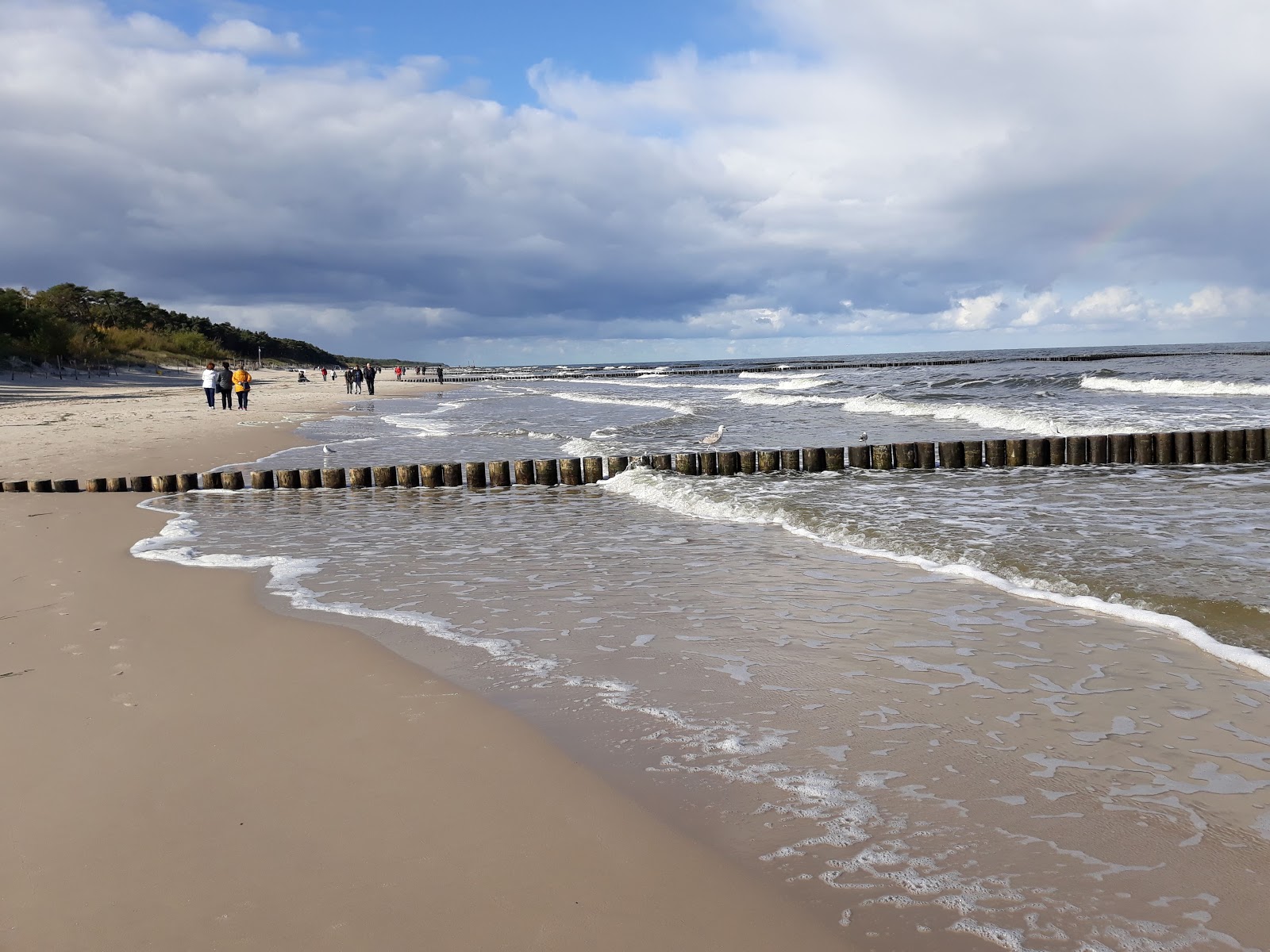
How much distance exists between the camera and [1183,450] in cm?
1533

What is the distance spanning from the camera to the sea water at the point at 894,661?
3088 millimetres

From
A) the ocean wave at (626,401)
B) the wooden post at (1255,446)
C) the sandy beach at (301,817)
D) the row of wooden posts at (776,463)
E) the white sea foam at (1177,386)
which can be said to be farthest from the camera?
the ocean wave at (626,401)

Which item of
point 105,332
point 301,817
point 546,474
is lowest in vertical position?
point 301,817

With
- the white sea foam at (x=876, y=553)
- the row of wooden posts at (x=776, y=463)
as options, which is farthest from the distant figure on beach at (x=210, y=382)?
the white sea foam at (x=876, y=553)

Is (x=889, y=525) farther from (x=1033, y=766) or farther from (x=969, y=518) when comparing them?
(x=1033, y=766)

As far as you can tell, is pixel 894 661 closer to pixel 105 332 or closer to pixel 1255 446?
pixel 1255 446

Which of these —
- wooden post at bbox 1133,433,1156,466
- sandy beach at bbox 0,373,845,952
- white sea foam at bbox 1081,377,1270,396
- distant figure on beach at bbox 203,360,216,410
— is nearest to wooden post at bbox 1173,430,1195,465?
wooden post at bbox 1133,433,1156,466

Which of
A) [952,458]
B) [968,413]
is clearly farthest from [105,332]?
[952,458]

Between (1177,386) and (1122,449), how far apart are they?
25.9 meters

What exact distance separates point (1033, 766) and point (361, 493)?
12433mm

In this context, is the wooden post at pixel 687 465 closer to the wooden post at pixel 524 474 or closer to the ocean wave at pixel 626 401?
the wooden post at pixel 524 474

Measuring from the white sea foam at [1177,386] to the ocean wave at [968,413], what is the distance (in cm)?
864

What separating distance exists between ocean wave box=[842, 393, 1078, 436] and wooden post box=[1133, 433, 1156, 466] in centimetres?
335

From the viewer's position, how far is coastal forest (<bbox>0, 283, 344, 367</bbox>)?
51562 mm
